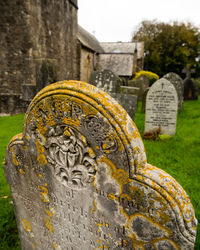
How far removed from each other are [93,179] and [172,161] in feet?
10.6

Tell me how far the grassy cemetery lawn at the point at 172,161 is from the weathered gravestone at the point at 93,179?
125 centimetres

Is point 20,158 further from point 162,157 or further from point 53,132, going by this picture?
point 162,157

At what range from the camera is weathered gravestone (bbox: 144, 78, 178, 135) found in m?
5.05

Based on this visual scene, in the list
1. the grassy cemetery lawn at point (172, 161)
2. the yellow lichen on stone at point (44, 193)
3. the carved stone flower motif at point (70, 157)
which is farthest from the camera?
the grassy cemetery lawn at point (172, 161)

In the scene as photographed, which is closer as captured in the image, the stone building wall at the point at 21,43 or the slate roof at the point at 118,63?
the stone building wall at the point at 21,43

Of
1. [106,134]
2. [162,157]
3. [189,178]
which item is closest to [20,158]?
[106,134]

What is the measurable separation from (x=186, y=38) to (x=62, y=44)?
2285cm

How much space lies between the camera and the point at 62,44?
14930 mm

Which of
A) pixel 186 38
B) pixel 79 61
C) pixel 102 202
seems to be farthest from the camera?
pixel 186 38

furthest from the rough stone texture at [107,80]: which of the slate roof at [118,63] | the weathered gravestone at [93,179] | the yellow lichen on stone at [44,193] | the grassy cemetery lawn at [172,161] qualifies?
the slate roof at [118,63]

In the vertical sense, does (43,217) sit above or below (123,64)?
below

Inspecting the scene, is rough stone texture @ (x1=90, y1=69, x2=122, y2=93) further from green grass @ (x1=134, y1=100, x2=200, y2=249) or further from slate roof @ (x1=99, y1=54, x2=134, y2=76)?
slate roof @ (x1=99, y1=54, x2=134, y2=76)

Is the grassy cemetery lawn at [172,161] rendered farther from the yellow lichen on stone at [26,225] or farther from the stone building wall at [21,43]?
the stone building wall at [21,43]

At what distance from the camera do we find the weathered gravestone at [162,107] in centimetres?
505
